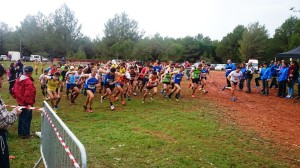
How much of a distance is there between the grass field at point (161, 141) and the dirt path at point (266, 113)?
0.78 metres

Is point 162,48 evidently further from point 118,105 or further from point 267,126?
point 267,126

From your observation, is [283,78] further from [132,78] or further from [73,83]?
[73,83]

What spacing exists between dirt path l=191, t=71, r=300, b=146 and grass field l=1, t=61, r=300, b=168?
0.78 meters

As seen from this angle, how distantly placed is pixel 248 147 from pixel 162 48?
47.5 metres

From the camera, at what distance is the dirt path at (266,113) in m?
10.2

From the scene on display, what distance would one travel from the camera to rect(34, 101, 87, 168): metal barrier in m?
3.22

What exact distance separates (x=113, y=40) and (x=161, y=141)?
6645 cm

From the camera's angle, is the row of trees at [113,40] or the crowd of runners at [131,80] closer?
the crowd of runners at [131,80]

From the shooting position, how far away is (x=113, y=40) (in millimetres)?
73188

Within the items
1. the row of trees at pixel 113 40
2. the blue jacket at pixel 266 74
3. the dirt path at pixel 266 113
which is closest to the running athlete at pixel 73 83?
the dirt path at pixel 266 113

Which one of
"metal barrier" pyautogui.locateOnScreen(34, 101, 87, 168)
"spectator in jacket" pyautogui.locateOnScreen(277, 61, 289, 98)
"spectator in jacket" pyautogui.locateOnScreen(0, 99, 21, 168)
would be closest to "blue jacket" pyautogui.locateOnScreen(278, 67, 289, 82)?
"spectator in jacket" pyautogui.locateOnScreen(277, 61, 289, 98)

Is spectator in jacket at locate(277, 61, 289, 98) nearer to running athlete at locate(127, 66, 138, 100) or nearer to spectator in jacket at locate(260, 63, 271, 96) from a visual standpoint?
spectator in jacket at locate(260, 63, 271, 96)

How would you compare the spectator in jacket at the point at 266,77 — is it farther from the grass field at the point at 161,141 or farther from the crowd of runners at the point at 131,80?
the grass field at the point at 161,141

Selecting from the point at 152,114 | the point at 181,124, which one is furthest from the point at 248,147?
the point at 152,114
